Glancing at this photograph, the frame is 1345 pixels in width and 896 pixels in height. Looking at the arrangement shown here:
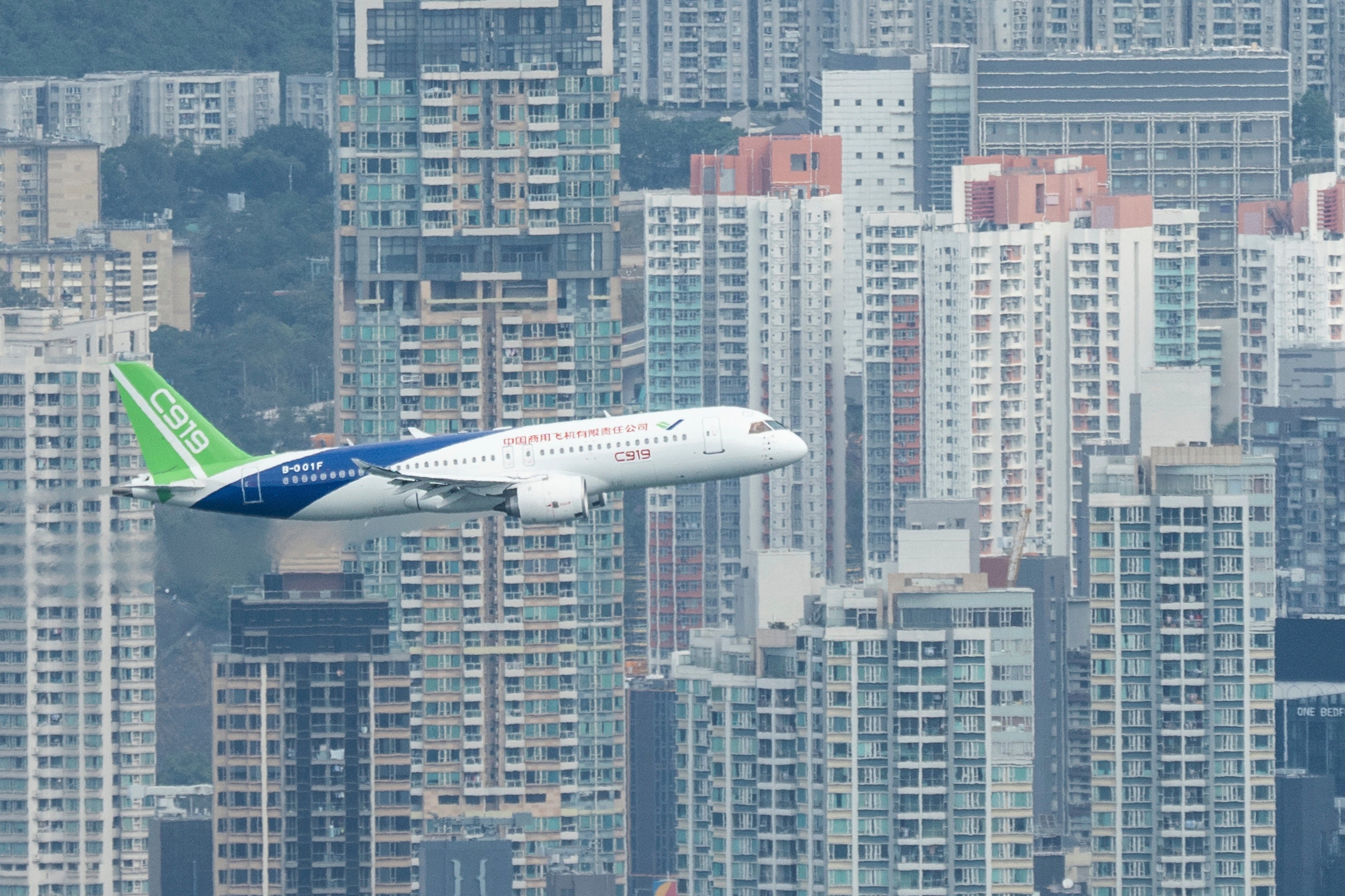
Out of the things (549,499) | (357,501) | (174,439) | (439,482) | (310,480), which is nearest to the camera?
(549,499)

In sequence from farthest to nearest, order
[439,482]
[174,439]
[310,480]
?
[174,439], [310,480], [439,482]

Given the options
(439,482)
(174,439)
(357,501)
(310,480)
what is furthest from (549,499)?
(174,439)

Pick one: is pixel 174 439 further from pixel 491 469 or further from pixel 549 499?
pixel 549 499

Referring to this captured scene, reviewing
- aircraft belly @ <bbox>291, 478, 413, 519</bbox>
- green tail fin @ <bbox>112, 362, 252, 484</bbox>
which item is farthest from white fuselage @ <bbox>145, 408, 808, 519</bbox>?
green tail fin @ <bbox>112, 362, 252, 484</bbox>

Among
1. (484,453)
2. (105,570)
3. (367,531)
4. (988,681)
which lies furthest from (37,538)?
(988,681)

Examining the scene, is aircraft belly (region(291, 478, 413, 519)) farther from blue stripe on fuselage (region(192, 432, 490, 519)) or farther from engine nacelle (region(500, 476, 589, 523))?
engine nacelle (region(500, 476, 589, 523))

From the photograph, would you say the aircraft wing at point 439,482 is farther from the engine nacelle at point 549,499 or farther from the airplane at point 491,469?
the engine nacelle at point 549,499

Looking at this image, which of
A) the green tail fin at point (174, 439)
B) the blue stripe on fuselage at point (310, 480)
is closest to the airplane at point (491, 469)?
the blue stripe on fuselage at point (310, 480)
